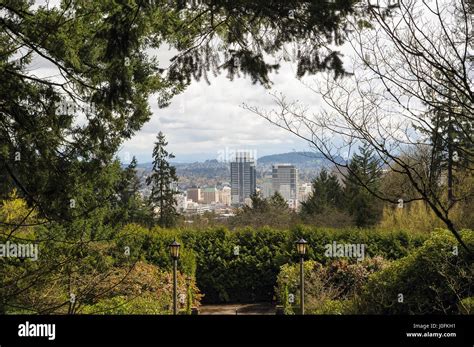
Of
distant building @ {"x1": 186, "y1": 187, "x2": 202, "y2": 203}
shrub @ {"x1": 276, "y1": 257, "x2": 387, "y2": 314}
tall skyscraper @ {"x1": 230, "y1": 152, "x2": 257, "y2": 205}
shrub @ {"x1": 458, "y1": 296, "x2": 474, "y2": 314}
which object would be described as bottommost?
shrub @ {"x1": 276, "y1": 257, "x2": 387, "y2": 314}

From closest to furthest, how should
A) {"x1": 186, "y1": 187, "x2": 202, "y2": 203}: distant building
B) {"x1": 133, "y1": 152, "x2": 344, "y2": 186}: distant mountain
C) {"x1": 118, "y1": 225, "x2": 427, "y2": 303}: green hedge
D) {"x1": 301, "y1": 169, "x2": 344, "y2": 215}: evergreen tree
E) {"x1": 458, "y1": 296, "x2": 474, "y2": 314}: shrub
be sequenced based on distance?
{"x1": 458, "y1": 296, "x2": 474, "y2": 314}: shrub, {"x1": 118, "y1": 225, "x2": 427, "y2": 303}: green hedge, {"x1": 133, "y1": 152, "x2": 344, "y2": 186}: distant mountain, {"x1": 186, "y1": 187, "x2": 202, "y2": 203}: distant building, {"x1": 301, "y1": 169, "x2": 344, "y2": 215}: evergreen tree

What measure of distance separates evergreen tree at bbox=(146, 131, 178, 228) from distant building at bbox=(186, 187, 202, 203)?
0.40 meters

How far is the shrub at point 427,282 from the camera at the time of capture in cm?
578

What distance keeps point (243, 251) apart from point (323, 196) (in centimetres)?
417

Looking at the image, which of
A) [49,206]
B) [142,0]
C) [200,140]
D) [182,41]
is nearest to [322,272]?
[200,140]

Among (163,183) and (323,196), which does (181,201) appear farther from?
(323,196)

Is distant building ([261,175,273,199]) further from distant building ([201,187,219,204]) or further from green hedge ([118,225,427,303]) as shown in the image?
green hedge ([118,225,427,303])

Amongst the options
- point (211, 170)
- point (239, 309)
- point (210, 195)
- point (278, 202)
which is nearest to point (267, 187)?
point (278, 202)

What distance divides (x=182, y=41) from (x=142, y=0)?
1.74ft

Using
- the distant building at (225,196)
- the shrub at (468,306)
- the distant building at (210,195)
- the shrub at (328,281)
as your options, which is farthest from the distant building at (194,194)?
the shrub at (468,306)

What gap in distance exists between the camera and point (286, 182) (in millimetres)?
13156

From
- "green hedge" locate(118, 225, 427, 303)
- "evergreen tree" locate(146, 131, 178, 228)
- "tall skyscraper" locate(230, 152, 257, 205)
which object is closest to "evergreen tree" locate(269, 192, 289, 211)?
"tall skyscraper" locate(230, 152, 257, 205)

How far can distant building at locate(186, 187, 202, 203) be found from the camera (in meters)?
12.2

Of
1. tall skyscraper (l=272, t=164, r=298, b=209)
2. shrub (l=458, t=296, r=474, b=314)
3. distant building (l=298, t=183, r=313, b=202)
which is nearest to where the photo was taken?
shrub (l=458, t=296, r=474, b=314)
